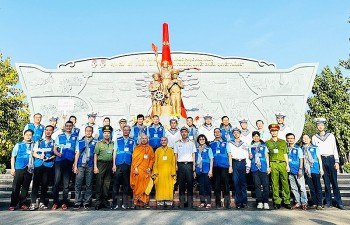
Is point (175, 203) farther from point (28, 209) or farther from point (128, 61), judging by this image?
point (128, 61)

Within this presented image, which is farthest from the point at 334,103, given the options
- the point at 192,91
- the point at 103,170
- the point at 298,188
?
the point at 103,170

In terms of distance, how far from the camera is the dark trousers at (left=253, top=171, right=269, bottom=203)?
16.2 feet

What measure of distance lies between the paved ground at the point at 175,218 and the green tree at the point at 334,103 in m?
13.1

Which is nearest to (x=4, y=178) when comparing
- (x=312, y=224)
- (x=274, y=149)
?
(x=274, y=149)

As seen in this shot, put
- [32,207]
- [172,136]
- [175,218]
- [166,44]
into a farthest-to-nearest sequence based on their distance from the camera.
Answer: [166,44]
[172,136]
[32,207]
[175,218]

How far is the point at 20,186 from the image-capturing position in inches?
195

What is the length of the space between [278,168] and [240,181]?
0.70 m

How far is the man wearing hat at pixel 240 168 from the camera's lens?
4.95m

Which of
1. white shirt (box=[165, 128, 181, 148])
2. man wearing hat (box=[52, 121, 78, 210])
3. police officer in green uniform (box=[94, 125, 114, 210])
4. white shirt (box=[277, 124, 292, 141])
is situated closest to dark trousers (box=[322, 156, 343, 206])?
white shirt (box=[277, 124, 292, 141])

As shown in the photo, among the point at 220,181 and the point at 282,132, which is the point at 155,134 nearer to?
the point at 220,181

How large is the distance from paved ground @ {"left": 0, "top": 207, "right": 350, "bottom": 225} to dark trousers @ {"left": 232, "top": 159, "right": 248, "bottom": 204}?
537mm

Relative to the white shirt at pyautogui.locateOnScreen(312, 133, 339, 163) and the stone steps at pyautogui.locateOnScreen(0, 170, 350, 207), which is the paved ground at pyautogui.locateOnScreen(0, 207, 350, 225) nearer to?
the stone steps at pyautogui.locateOnScreen(0, 170, 350, 207)

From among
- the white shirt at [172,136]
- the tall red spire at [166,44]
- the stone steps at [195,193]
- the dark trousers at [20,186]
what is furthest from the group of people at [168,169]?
the tall red spire at [166,44]

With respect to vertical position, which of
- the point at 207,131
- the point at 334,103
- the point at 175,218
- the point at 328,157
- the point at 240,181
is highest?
the point at 334,103
